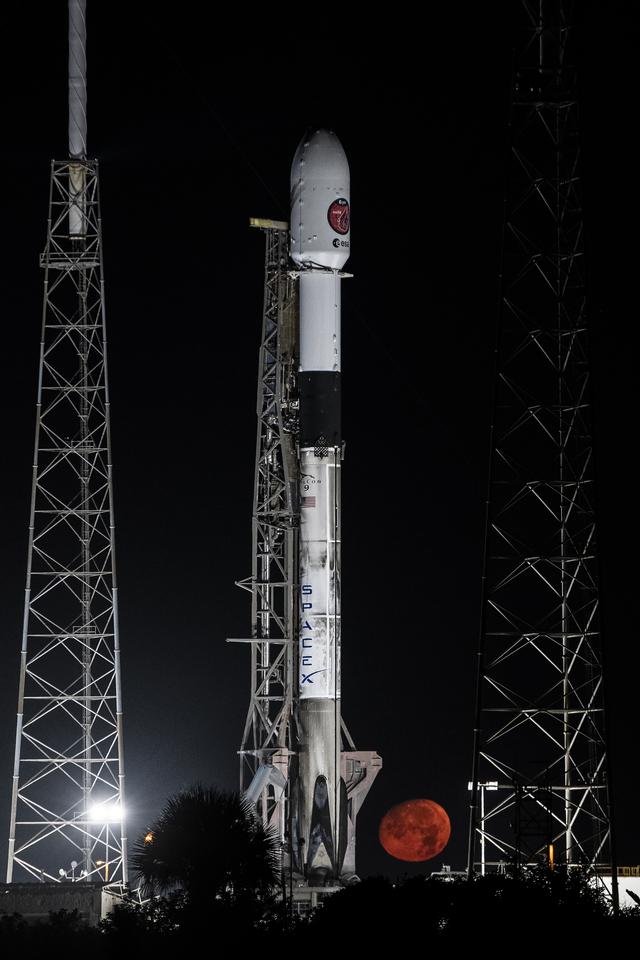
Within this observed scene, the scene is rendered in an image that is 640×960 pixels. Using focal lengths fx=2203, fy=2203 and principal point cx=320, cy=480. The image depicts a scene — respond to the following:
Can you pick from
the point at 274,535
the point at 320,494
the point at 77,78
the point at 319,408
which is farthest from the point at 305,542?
the point at 77,78

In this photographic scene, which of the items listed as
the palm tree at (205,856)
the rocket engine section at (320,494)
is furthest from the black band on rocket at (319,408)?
the palm tree at (205,856)

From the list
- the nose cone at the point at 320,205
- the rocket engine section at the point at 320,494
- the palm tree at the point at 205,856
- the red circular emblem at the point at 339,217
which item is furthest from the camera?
the red circular emblem at the point at 339,217

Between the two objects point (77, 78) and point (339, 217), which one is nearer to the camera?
point (339, 217)

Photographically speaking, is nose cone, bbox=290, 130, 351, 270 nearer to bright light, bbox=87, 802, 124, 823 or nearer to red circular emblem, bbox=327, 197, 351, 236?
red circular emblem, bbox=327, 197, 351, 236

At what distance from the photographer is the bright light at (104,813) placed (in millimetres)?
63281

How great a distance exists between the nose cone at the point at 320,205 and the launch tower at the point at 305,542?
3 cm

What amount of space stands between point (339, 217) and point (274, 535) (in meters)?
9.41

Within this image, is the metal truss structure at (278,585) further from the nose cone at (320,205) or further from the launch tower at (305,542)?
the nose cone at (320,205)

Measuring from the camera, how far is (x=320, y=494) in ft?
202

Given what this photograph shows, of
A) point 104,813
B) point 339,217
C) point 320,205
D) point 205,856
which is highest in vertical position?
point 320,205

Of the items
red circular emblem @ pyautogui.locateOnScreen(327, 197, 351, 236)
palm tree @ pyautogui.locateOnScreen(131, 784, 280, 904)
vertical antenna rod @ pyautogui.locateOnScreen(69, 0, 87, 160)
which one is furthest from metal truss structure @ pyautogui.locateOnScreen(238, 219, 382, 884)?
palm tree @ pyautogui.locateOnScreen(131, 784, 280, 904)

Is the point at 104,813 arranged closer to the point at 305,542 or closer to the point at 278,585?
the point at 278,585

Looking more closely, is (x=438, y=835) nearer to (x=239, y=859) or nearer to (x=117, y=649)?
(x=117, y=649)

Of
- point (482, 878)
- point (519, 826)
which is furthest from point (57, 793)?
point (482, 878)
